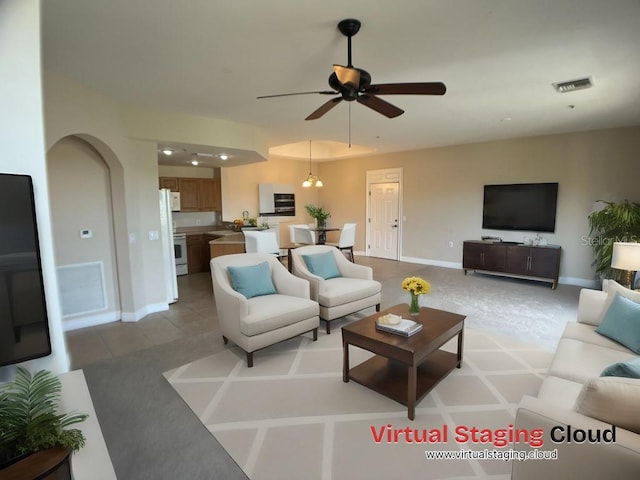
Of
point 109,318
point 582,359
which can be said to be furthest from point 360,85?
point 109,318

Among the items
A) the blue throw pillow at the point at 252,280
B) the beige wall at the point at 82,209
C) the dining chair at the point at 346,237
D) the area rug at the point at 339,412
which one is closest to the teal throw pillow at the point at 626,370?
the area rug at the point at 339,412

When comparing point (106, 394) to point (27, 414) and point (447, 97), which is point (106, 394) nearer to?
point (27, 414)

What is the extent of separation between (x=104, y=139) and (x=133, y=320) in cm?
227

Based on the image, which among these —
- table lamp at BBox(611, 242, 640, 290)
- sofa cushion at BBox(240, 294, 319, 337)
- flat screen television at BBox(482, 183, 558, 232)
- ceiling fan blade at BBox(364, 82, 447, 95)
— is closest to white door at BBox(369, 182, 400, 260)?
flat screen television at BBox(482, 183, 558, 232)

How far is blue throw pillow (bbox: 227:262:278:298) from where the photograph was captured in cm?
338

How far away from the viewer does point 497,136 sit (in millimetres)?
6023

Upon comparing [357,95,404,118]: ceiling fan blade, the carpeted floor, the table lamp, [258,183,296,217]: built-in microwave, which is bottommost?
the carpeted floor

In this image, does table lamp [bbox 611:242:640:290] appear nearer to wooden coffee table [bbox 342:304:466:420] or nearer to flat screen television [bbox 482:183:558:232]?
wooden coffee table [bbox 342:304:466:420]

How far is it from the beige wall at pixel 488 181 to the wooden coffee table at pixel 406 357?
14.6 feet

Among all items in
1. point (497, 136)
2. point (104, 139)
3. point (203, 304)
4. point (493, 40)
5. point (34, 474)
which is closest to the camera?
point (34, 474)

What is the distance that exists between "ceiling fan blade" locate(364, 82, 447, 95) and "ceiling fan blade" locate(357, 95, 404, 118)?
0.11 metres

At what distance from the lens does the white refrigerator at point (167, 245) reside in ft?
15.5

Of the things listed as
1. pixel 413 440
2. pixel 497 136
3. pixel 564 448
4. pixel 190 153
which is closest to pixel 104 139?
pixel 190 153

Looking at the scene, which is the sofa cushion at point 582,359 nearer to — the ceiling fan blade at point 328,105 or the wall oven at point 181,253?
the ceiling fan blade at point 328,105
